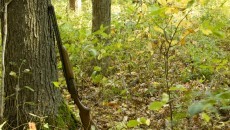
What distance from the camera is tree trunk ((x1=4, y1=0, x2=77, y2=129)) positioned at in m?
3.15

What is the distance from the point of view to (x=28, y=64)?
10.4ft

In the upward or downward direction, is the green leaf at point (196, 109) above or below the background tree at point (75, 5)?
below

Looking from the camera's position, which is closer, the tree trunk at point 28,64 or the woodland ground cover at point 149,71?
the tree trunk at point 28,64

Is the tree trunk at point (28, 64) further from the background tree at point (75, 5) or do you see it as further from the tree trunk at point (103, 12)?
the background tree at point (75, 5)

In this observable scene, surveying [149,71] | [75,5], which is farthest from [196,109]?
[75,5]

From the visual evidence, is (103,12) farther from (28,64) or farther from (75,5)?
(75,5)

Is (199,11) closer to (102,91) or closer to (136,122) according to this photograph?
(102,91)

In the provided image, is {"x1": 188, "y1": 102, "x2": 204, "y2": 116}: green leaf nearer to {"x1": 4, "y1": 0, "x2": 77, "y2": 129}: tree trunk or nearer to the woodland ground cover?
the woodland ground cover

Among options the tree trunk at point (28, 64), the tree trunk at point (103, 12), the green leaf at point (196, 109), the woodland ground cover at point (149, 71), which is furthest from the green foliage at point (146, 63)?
the green leaf at point (196, 109)

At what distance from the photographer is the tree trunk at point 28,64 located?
3.15 meters

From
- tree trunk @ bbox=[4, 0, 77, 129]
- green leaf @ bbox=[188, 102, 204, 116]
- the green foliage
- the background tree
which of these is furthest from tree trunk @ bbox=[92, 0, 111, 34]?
the background tree

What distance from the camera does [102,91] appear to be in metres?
4.93

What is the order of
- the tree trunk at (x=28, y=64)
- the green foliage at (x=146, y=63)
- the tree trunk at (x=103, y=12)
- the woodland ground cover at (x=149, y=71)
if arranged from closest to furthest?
the tree trunk at (x=28, y=64) → the woodland ground cover at (x=149, y=71) → the green foliage at (x=146, y=63) → the tree trunk at (x=103, y=12)

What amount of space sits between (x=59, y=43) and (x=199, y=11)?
929cm
